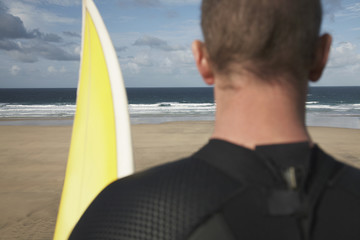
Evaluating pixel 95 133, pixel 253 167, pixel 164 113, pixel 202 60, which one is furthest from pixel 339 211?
pixel 164 113

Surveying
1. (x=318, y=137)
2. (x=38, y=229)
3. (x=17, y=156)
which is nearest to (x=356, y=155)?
(x=318, y=137)

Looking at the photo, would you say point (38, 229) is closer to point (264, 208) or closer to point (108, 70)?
point (108, 70)

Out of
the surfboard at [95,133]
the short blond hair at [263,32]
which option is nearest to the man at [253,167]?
the short blond hair at [263,32]

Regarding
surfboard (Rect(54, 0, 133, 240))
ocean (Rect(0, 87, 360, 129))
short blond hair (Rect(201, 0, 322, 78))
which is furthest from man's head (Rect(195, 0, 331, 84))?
ocean (Rect(0, 87, 360, 129))

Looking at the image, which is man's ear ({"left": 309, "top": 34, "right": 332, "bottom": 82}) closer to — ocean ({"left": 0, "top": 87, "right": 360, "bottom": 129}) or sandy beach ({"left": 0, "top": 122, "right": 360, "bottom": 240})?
sandy beach ({"left": 0, "top": 122, "right": 360, "bottom": 240})

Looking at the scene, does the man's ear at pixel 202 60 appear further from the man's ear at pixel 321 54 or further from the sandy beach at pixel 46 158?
the sandy beach at pixel 46 158

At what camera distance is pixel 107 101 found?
269 centimetres

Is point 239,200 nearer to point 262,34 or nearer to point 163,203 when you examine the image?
point 163,203

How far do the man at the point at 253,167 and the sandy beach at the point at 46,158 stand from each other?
4483 millimetres

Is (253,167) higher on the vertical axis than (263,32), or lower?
lower

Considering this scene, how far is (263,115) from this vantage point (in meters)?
0.76

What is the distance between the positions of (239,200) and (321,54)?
421 millimetres

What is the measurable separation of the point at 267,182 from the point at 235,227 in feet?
0.41

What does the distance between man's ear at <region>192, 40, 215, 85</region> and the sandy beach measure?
4.55 m
